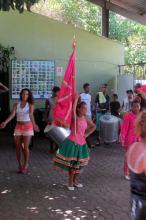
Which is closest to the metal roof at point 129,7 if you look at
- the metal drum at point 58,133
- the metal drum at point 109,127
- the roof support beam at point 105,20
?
the roof support beam at point 105,20

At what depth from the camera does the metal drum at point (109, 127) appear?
11.7m

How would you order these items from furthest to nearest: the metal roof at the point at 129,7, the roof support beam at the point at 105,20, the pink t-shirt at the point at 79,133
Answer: the roof support beam at the point at 105,20 → the metal roof at the point at 129,7 → the pink t-shirt at the point at 79,133

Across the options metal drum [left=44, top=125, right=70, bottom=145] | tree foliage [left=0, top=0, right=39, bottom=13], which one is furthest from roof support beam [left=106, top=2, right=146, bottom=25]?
tree foliage [left=0, top=0, right=39, bottom=13]

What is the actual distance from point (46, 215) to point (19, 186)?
1651 mm

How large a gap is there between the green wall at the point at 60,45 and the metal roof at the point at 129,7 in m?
1.57

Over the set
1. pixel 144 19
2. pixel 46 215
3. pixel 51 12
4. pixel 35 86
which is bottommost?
pixel 46 215

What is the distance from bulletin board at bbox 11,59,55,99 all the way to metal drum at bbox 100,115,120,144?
2.83 meters

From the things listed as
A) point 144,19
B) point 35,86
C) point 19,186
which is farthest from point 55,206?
point 144,19

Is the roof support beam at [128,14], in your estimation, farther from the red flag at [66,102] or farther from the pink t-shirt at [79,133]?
the pink t-shirt at [79,133]

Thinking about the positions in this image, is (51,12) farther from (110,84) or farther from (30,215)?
(30,215)

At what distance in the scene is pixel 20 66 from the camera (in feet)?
44.7

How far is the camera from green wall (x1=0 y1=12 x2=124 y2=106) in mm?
13566

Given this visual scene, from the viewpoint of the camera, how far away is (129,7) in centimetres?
1570

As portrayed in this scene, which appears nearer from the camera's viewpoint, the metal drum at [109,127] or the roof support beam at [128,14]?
the metal drum at [109,127]
